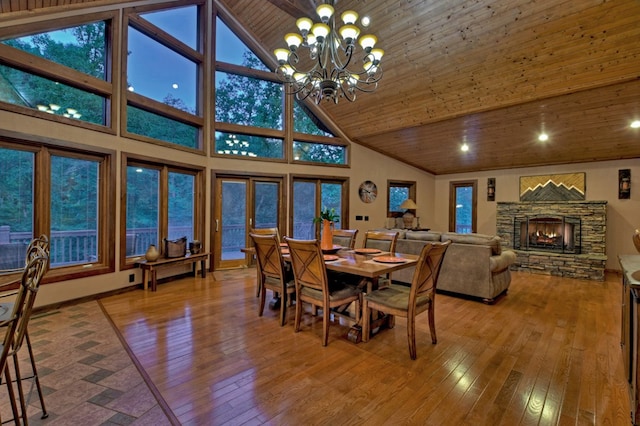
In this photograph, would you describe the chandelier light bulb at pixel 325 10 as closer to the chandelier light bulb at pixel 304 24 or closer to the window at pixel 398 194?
the chandelier light bulb at pixel 304 24

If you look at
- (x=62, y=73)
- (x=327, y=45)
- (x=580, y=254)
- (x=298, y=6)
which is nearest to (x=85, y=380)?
(x=62, y=73)

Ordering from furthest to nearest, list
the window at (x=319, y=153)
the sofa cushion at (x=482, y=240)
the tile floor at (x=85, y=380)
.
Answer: the window at (x=319, y=153), the sofa cushion at (x=482, y=240), the tile floor at (x=85, y=380)

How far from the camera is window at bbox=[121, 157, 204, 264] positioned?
15.5 ft

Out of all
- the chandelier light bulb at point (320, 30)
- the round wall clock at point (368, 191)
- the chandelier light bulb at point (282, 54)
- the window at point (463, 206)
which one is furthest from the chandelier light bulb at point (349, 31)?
the window at point (463, 206)

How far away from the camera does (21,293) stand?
124cm

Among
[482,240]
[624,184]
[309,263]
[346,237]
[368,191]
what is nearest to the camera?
[309,263]

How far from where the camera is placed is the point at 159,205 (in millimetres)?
5168

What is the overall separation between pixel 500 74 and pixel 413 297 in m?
3.86

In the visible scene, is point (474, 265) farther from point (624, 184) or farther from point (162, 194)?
point (162, 194)

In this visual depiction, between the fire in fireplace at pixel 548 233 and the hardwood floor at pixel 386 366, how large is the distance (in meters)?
2.93

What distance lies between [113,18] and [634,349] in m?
6.56

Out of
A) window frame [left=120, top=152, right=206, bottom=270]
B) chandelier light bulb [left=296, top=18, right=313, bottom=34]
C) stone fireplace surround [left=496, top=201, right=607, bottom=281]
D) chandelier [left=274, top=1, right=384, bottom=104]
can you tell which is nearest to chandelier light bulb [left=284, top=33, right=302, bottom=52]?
chandelier [left=274, top=1, right=384, bottom=104]

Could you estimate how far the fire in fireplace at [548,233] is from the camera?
250 inches

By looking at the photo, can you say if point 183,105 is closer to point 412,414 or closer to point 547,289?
point 412,414
